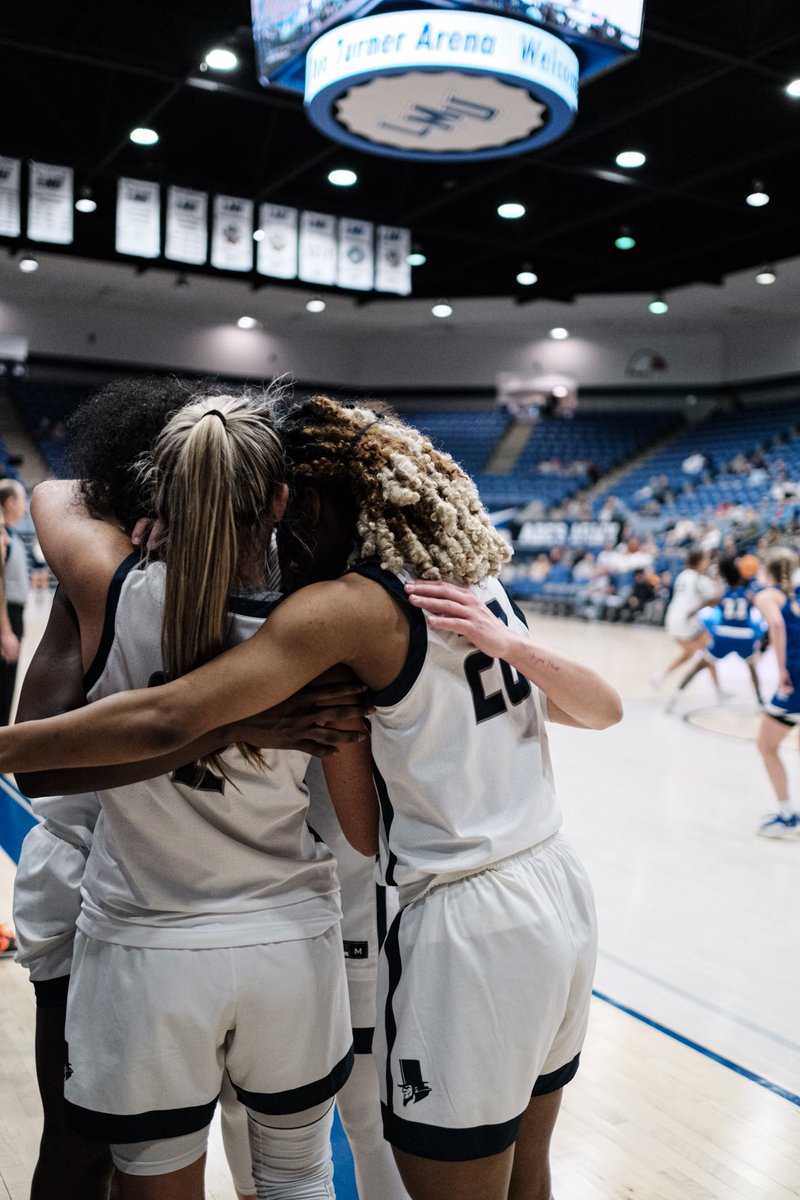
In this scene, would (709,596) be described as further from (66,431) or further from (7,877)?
(66,431)

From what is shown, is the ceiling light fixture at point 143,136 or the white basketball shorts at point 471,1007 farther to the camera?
the ceiling light fixture at point 143,136

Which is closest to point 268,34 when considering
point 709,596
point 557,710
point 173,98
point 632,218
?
point 173,98

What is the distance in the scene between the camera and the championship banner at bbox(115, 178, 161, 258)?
12.1 metres

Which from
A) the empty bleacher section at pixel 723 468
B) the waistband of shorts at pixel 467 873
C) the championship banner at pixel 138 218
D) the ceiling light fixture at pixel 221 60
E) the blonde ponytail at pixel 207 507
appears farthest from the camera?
the empty bleacher section at pixel 723 468

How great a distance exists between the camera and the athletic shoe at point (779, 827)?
206 inches

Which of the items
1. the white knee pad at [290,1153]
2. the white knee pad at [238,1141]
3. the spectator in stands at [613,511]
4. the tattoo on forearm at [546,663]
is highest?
the spectator in stands at [613,511]

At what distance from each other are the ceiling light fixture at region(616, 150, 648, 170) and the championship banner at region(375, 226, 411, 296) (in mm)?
3269

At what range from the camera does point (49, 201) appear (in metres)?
11.8

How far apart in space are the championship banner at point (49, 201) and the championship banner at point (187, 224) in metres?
1.23

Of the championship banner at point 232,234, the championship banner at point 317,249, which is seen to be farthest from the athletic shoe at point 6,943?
the championship banner at point 317,249

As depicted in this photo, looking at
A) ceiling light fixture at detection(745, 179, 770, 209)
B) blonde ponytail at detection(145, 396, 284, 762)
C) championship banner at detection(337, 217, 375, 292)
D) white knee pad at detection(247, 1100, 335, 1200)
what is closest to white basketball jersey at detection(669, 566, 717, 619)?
ceiling light fixture at detection(745, 179, 770, 209)

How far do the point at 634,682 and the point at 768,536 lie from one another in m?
6.21

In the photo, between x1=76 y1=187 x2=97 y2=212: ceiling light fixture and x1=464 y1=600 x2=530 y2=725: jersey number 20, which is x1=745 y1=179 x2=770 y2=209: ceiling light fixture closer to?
x1=76 y1=187 x2=97 y2=212: ceiling light fixture

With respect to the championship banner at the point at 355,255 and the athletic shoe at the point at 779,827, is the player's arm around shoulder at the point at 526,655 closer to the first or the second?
the athletic shoe at the point at 779,827
